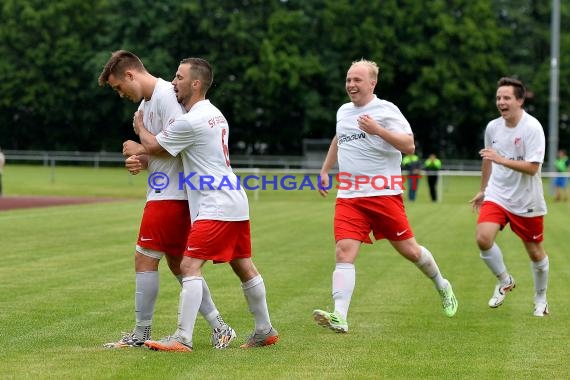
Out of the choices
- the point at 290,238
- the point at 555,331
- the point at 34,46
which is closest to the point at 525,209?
the point at 555,331

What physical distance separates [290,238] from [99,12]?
57126mm

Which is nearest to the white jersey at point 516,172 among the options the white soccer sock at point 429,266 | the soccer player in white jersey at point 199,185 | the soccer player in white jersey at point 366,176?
the white soccer sock at point 429,266

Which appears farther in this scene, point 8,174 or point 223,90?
point 223,90

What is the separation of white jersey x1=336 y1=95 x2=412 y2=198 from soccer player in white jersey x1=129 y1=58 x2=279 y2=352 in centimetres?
167

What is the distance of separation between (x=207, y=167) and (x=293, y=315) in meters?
2.68

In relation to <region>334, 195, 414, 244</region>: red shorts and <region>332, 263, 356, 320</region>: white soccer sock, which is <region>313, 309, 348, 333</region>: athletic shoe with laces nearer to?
<region>332, 263, 356, 320</region>: white soccer sock

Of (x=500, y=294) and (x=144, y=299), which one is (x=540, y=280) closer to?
(x=500, y=294)

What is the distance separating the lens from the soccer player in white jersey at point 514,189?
32.7 feet

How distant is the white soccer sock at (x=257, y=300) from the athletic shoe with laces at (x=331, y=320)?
1.72ft

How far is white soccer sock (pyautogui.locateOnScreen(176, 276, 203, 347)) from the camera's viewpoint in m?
7.35

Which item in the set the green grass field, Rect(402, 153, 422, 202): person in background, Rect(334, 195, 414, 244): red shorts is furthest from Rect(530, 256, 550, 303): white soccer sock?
Rect(402, 153, 422, 202): person in background

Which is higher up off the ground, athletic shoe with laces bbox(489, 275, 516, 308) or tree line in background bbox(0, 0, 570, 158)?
tree line in background bbox(0, 0, 570, 158)

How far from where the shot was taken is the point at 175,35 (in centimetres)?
6744

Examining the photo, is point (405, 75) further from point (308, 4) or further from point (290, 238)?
point (290, 238)
